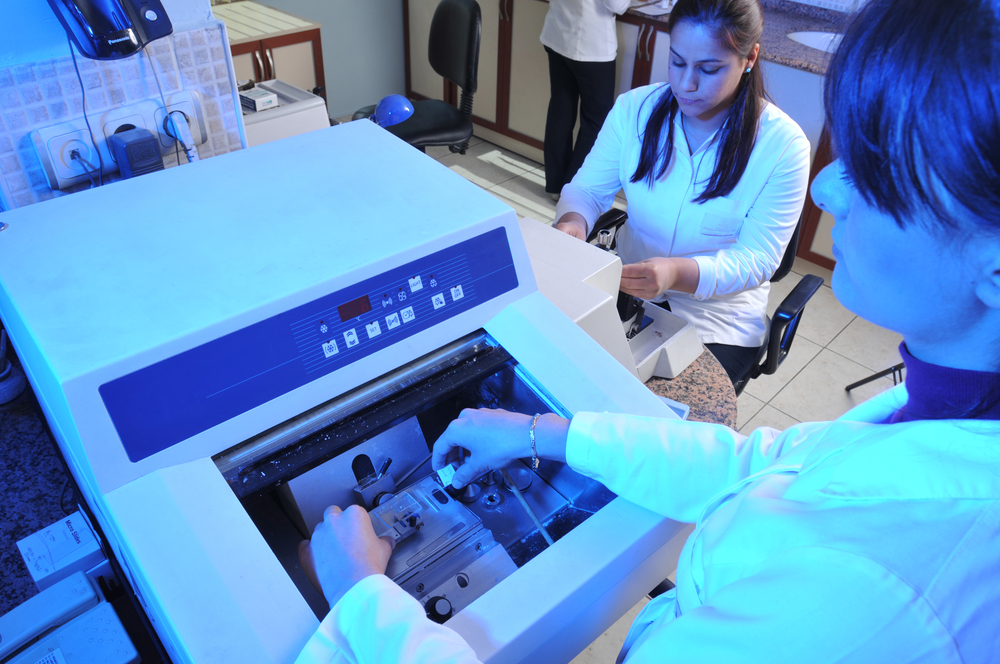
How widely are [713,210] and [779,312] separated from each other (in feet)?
0.95

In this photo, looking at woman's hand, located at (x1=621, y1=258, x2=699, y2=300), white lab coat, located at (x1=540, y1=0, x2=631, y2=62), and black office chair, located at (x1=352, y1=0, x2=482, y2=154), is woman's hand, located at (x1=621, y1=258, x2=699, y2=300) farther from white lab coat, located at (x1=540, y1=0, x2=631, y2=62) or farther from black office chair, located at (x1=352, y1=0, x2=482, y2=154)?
white lab coat, located at (x1=540, y1=0, x2=631, y2=62)

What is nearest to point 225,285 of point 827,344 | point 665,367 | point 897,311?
point 897,311

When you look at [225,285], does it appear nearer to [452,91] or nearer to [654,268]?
[654,268]

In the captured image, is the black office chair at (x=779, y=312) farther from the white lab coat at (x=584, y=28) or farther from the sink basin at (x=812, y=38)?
the sink basin at (x=812, y=38)

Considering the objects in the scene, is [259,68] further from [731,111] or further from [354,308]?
[354,308]

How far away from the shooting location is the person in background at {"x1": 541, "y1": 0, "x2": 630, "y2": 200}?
2.75 m

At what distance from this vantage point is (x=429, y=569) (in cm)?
72

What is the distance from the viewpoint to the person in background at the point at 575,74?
2750 mm

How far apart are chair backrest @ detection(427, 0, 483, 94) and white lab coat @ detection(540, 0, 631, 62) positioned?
1.28ft

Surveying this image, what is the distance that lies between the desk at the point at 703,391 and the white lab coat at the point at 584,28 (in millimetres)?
2064

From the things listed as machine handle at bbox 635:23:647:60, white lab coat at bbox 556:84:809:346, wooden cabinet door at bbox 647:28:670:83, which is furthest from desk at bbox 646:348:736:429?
machine handle at bbox 635:23:647:60

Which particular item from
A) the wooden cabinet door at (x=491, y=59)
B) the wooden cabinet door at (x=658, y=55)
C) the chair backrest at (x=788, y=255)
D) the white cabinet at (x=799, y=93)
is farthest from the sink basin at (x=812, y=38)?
the chair backrest at (x=788, y=255)

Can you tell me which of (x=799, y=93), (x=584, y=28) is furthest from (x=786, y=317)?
(x=584, y=28)

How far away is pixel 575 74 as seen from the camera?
2.95 metres
